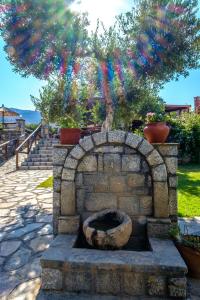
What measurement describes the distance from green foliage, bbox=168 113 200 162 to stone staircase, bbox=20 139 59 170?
645cm

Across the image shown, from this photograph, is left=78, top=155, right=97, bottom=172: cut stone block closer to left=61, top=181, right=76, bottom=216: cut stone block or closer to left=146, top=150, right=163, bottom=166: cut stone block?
left=61, top=181, right=76, bottom=216: cut stone block

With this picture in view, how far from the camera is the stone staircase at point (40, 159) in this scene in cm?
1142

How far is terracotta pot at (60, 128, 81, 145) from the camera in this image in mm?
3400

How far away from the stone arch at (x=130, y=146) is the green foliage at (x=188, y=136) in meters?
8.71

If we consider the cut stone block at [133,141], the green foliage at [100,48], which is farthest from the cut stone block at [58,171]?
the green foliage at [100,48]

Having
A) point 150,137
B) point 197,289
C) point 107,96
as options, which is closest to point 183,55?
point 107,96

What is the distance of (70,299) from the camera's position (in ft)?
7.59

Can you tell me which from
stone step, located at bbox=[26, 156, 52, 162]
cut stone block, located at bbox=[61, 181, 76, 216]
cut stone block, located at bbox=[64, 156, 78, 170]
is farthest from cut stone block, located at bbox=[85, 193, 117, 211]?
stone step, located at bbox=[26, 156, 52, 162]

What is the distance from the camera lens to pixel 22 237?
373cm

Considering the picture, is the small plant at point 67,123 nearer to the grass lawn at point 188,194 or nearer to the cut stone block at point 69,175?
the cut stone block at point 69,175

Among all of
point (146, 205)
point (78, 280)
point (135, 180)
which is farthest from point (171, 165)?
point (78, 280)

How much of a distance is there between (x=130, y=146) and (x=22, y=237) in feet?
7.51

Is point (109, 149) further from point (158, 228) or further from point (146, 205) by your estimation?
point (158, 228)

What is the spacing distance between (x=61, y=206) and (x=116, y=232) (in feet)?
3.14
